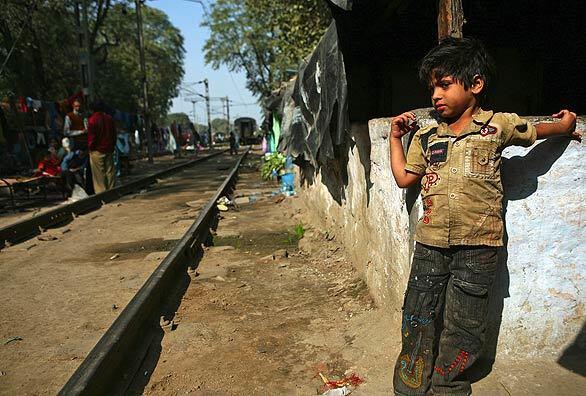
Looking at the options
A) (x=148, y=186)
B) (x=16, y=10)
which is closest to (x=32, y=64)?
(x=16, y=10)

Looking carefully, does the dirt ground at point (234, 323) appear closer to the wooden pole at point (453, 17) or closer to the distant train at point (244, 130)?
the wooden pole at point (453, 17)

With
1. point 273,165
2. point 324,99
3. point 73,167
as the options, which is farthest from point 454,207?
point 273,165

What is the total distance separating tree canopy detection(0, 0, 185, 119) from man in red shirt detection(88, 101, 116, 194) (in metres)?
5.54

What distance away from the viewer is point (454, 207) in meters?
2.03

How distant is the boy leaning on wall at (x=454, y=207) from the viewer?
6.57 feet

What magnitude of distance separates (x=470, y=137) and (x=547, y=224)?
746 millimetres

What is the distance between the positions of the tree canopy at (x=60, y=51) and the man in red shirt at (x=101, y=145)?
5.54 m

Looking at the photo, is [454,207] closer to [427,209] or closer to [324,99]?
[427,209]

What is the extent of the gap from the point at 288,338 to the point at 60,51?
28.7 m

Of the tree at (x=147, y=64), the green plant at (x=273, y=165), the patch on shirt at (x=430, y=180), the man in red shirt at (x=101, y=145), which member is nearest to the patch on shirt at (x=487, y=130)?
the patch on shirt at (x=430, y=180)

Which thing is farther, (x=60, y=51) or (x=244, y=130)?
(x=244, y=130)

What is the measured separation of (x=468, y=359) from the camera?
2146mm

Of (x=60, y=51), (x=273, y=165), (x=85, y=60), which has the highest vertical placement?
(x=60, y=51)

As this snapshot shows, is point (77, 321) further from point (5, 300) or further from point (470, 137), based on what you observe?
point (470, 137)
